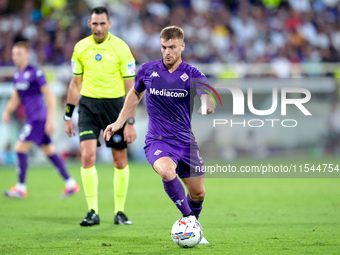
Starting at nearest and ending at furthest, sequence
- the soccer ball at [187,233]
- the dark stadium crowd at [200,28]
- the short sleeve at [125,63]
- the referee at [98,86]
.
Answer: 1. the soccer ball at [187,233]
2. the referee at [98,86]
3. the short sleeve at [125,63]
4. the dark stadium crowd at [200,28]

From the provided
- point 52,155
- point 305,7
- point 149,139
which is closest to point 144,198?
point 52,155

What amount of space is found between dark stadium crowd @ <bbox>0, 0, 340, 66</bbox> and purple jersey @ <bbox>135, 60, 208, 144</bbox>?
39.8 feet

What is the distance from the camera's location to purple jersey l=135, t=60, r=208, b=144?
6.66m

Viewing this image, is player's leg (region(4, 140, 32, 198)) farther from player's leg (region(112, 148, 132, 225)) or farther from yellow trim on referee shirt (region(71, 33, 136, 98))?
yellow trim on referee shirt (region(71, 33, 136, 98))

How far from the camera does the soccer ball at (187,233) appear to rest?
6.20 meters

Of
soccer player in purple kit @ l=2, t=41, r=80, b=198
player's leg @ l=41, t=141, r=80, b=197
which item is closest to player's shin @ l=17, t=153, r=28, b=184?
soccer player in purple kit @ l=2, t=41, r=80, b=198

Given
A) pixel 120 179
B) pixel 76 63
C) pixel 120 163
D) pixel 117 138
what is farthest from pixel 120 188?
pixel 76 63

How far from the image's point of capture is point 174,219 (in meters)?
8.68

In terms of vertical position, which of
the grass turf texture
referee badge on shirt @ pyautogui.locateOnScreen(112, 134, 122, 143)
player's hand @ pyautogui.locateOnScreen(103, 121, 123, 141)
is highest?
player's hand @ pyautogui.locateOnScreen(103, 121, 123, 141)

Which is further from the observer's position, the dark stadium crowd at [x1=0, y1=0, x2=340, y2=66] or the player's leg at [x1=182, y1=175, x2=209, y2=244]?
the dark stadium crowd at [x1=0, y1=0, x2=340, y2=66]

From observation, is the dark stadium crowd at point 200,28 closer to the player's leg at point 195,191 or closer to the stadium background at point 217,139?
the stadium background at point 217,139

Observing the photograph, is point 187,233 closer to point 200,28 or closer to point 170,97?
point 170,97

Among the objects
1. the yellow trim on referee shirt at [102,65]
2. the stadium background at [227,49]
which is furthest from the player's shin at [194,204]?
the stadium background at [227,49]

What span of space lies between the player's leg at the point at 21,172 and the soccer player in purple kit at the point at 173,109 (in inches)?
211
